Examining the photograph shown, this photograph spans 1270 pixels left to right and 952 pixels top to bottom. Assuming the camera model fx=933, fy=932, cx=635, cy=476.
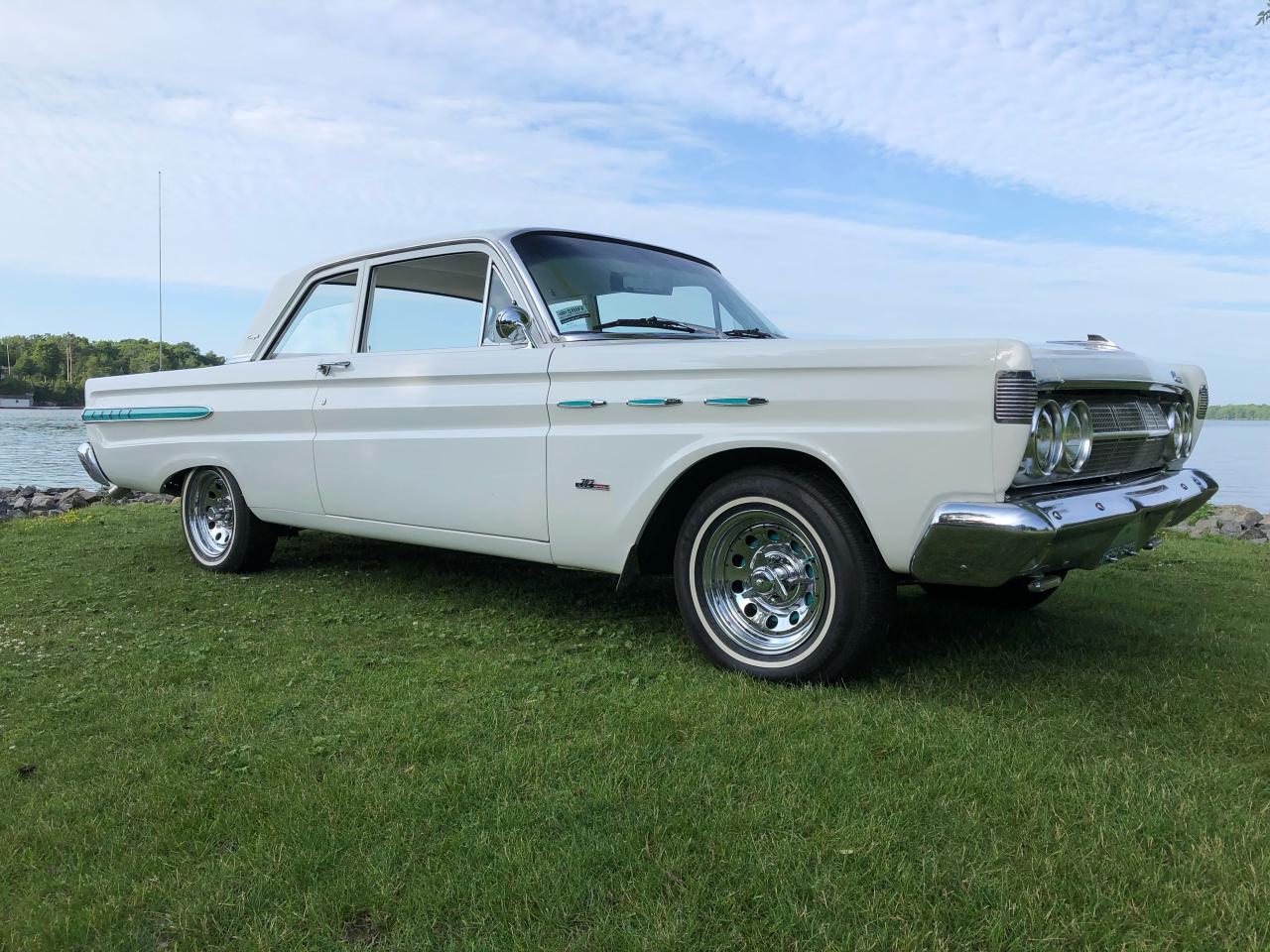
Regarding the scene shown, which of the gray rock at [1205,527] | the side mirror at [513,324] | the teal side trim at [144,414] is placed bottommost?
the gray rock at [1205,527]

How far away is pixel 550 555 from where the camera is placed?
13.6 ft

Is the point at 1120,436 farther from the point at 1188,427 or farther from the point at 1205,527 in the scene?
the point at 1205,527

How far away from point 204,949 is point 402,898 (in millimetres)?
412

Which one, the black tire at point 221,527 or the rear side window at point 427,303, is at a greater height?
the rear side window at point 427,303

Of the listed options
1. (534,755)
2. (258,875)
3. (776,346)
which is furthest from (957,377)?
(258,875)

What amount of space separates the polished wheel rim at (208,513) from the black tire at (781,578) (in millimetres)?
3538

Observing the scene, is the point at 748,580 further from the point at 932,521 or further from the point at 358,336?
the point at 358,336

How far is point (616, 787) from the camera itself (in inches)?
103

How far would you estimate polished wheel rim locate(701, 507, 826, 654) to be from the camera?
3.51m

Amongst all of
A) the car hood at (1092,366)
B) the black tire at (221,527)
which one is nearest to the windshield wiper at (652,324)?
the car hood at (1092,366)

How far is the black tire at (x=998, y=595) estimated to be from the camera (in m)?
4.39

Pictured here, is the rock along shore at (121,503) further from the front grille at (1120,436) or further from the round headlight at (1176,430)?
the front grille at (1120,436)

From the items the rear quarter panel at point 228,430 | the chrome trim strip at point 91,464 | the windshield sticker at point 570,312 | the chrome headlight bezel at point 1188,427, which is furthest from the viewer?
the chrome trim strip at point 91,464

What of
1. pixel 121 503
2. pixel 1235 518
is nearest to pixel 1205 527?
pixel 1235 518
